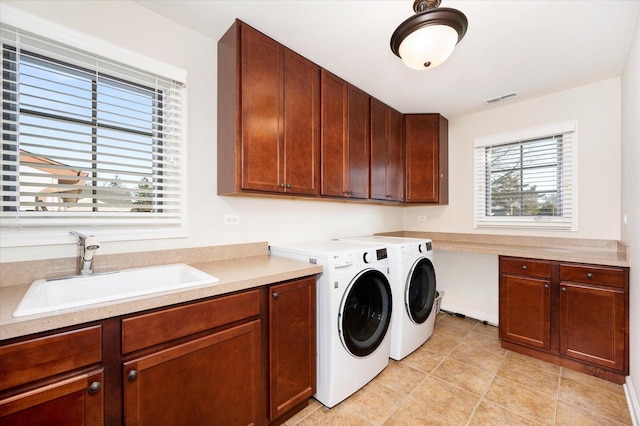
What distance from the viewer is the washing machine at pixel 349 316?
176cm

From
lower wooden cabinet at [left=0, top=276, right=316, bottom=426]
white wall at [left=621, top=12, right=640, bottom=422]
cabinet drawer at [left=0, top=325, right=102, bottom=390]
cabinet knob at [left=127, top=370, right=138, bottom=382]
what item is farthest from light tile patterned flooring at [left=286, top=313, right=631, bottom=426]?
cabinet drawer at [left=0, top=325, right=102, bottom=390]

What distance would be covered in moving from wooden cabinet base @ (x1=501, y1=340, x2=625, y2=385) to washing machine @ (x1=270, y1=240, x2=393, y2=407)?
128 cm

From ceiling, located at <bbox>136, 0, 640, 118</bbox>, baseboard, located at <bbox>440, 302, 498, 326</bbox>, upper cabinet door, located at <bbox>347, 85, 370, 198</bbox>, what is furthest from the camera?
baseboard, located at <bbox>440, 302, 498, 326</bbox>

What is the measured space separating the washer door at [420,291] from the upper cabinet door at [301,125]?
119cm

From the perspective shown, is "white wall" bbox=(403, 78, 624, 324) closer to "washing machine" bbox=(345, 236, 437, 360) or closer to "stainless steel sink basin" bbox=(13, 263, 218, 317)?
"washing machine" bbox=(345, 236, 437, 360)

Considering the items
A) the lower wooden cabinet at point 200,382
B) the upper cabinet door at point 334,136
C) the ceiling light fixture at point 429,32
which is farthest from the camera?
the upper cabinet door at point 334,136

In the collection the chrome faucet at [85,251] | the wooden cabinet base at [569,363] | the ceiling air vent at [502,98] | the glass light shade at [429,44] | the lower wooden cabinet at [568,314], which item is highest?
the ceiling air vent at [502,98]

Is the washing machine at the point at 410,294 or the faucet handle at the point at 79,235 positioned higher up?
the faucet handle at the point at 79,235

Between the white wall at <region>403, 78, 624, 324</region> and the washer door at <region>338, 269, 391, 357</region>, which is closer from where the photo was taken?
the washer door at <region>338, 269, 391, 357</region>

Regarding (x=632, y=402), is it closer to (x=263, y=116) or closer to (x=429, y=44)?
(x=429, y=44)

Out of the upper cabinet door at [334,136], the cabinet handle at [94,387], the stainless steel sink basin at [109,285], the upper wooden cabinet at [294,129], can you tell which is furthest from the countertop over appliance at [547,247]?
the cabinet handle at [94,387]

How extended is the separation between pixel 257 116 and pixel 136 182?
0.86 meters

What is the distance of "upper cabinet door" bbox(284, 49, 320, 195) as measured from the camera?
6.64ft

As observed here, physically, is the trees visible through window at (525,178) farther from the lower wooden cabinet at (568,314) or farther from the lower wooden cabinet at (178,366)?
the lower wooden cabinet at (178,366)
